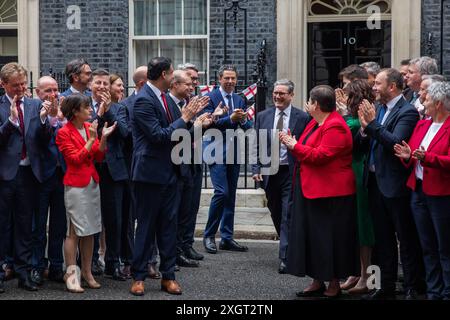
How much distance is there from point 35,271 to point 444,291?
3.63 m

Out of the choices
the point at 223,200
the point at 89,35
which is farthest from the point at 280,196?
the point at 89,35

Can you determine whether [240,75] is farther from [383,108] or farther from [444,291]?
[444,291]

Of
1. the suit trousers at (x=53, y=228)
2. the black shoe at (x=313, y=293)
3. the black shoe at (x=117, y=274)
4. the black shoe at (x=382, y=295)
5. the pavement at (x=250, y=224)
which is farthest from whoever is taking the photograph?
the pavement at (x=250, y=224)

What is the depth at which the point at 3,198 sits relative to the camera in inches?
307

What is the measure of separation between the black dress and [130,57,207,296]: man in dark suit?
3.65 feet

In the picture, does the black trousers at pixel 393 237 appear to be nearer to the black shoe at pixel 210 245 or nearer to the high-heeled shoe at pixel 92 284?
the high-heeled shoe at pixel 92 284

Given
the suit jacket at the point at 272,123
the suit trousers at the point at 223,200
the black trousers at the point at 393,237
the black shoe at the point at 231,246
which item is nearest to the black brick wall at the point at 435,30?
the suit trousers at the point at 223,200

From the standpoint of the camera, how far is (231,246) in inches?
398

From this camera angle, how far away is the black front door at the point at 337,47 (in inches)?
580

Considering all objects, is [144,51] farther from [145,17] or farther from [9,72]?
[9,72]

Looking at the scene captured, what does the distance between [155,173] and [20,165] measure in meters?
1.27

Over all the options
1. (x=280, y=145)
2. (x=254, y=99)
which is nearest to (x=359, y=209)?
(x=280, y=145)

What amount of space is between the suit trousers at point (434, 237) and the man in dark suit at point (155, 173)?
201 cm

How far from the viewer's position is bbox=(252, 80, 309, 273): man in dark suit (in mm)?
9094
